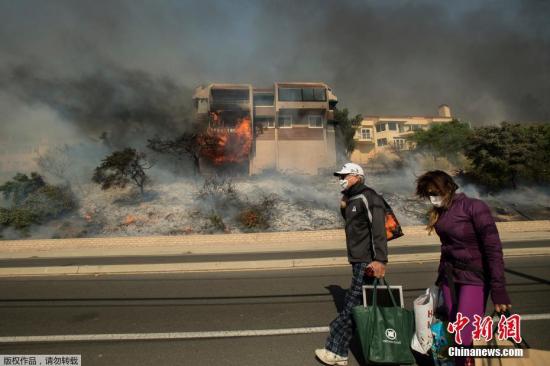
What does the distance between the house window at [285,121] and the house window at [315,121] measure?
1.99m

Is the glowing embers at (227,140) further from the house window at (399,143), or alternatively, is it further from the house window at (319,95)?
the house window at (399,143)

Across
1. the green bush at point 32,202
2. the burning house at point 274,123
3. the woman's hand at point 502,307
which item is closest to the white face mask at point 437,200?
the woman's hand at point 502,307

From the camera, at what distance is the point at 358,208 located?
10.3ft

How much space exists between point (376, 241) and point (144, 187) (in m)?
24.9

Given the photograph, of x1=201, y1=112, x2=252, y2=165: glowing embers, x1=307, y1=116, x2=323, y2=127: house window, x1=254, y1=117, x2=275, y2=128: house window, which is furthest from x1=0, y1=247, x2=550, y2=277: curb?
x1=307, y1=116, x2=323, y2=127: house window

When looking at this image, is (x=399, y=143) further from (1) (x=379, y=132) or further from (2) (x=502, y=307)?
(2) (x=502, y=307)

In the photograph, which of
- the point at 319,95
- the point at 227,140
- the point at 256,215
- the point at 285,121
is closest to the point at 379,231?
the point at 256,215

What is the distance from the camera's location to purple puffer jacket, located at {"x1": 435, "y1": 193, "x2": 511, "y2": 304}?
2.38m

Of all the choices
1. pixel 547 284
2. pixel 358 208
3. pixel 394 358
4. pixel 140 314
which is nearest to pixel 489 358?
pixel 394 358

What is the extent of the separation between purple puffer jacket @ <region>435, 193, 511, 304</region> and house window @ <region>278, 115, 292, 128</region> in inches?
1381

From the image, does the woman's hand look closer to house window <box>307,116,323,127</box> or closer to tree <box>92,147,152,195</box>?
tree <box>92,147,152,195</box>

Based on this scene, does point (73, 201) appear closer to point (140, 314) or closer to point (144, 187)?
point (144, 187)

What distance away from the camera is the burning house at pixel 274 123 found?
113 ft

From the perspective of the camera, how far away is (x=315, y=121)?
1494 inches
